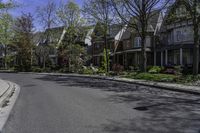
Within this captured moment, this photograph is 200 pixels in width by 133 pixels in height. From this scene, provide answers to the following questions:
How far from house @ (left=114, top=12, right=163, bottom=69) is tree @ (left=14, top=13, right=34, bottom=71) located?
1593 centimetres

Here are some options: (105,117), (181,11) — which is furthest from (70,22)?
(105,117)

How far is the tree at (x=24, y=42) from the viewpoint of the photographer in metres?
69.8

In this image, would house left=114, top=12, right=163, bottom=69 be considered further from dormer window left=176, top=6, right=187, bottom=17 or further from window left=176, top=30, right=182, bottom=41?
dormer window left=176, top=6, right=187, bottom=17

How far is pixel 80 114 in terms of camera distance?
499 inches

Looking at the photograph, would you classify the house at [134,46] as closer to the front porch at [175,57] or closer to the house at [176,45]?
the house at [176,45]

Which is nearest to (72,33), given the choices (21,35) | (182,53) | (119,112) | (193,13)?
(21,35)

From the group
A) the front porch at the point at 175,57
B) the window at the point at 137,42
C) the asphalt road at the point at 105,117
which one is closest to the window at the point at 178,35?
the front porch at the point at 175,57

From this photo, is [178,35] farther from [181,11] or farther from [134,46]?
[181,11]

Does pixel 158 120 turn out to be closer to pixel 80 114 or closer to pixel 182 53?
pixel 80 114

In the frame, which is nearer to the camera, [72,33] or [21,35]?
[72,33]

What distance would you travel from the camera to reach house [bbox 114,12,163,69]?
196ft

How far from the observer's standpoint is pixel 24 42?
70.1m

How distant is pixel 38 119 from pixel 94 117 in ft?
5.67

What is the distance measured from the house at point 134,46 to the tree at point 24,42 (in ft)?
52.3
